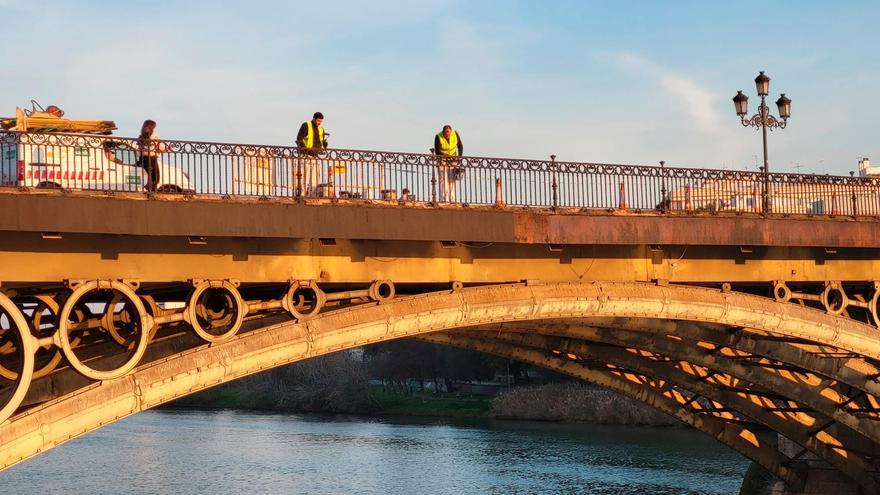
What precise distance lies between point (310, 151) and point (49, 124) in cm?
410

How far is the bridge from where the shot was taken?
15.9 metres

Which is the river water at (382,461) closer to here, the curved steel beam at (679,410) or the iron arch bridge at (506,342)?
the curved steel beam at (679,410)

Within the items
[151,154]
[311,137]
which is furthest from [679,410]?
[151,154]

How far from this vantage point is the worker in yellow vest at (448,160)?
65.9 feet

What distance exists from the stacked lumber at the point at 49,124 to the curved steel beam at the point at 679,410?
14405mm

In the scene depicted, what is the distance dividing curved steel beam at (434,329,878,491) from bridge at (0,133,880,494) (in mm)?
522

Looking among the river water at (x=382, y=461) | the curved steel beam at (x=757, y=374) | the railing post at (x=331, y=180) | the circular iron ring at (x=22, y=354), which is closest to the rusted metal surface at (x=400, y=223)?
the railing post at (x=331, y=180)

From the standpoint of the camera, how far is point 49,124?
744 inches

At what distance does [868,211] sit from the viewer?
2581 centimetres

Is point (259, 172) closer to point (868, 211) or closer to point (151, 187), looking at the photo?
point (151, 187)

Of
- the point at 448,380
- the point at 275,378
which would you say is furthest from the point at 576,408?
the point at 275,378

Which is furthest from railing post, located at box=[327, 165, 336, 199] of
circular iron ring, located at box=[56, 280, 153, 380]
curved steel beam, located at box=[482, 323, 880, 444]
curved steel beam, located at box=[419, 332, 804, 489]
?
curved steel beam, located at box=[419, 332, 804, 489]

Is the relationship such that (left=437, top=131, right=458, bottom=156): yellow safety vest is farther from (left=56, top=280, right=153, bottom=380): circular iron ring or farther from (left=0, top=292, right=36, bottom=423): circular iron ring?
(left=0, top=292, right=36, bottom=423): circular iron ring

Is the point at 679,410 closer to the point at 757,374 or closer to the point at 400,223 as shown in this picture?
the point at 757,374
